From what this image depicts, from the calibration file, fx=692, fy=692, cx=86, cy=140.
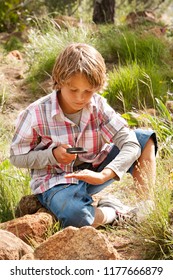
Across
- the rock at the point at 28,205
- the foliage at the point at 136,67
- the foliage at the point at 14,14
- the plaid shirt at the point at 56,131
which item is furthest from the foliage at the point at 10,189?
the foliage at the point at 14,14

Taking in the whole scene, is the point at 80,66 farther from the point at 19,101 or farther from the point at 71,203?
the point at 19,101

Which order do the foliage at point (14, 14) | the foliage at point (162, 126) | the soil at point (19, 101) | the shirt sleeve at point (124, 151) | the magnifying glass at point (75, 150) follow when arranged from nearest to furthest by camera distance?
the soil at point (19, 101) < the magnifying glass at point (75, 150) < the shirt sleeve at point (124, 151) < the foliage at point (162, 126) < the foliage at point (14, 14)

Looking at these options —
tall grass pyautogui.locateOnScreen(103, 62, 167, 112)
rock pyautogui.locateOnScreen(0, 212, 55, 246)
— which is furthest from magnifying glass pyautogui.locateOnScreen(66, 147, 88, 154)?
tall grass pyautogui.locateOnScreen(103, 62, 167, 112)

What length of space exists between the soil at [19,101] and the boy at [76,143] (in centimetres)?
22

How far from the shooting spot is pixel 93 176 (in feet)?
11.6

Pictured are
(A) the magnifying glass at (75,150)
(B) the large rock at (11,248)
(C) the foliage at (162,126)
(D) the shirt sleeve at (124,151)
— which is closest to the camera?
(B) the large rock at (11,248)

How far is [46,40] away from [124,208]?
4.14 meters

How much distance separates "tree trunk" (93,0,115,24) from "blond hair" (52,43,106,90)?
25.5ft

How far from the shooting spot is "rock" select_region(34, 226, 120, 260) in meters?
2.95

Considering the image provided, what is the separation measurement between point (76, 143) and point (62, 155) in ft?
0.91

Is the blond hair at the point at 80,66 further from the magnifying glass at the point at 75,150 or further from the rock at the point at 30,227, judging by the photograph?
the rock at the point at 30,227

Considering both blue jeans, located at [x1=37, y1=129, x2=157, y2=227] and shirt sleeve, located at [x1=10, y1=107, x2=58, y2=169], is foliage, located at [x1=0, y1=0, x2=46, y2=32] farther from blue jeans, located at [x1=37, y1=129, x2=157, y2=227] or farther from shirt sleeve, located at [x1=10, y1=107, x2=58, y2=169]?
blue jeans, located at [x1=37, y1=129, x2=157, y2=227]

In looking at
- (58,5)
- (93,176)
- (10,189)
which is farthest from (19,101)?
(58,5)

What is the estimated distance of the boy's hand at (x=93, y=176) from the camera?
11.5 feet
